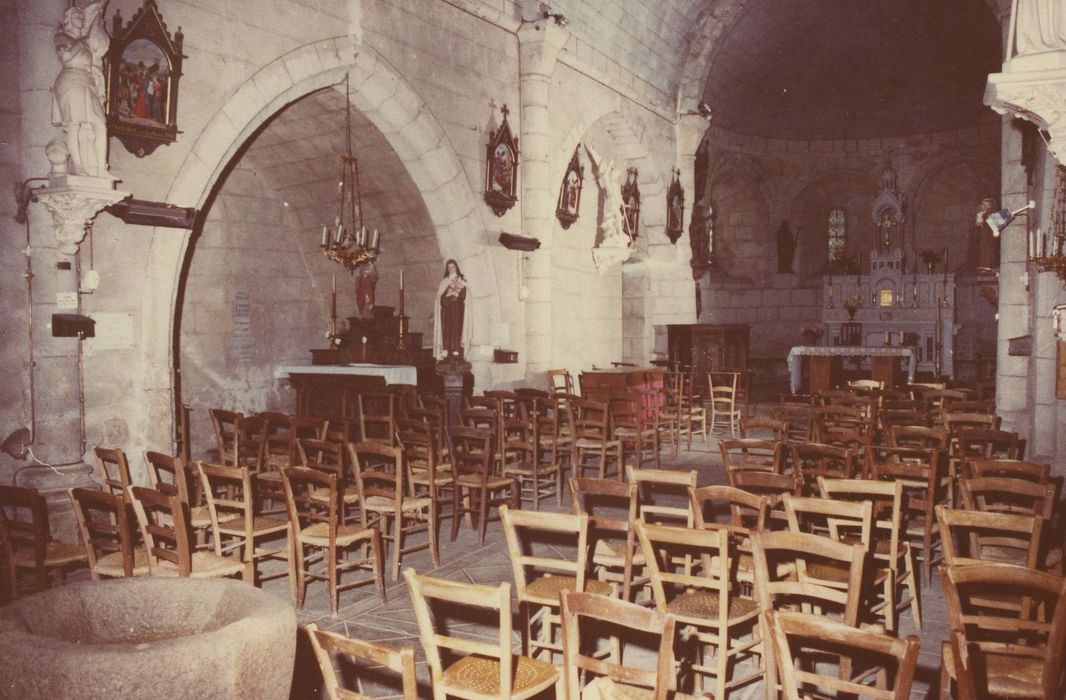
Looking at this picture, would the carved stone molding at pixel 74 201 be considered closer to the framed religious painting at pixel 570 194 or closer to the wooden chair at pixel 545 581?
the wooden chair at pixel 545 581

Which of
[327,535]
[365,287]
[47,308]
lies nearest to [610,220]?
[365,287]

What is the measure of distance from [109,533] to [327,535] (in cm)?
101

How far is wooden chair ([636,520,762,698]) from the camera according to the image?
298cm

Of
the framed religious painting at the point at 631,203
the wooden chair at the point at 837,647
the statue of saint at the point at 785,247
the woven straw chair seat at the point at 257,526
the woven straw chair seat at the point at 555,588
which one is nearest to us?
the wooden chair at the point at 837,647

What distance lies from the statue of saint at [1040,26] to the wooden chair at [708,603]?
336 centimetres

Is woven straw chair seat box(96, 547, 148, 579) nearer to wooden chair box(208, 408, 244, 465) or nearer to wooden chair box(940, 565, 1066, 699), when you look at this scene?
wooden chair box(208, 408, 244, 465)

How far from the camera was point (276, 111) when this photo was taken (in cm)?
782

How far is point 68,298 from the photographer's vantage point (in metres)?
5.87

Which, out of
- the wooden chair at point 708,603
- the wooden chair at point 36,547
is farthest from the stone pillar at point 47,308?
the wooden chair at point 708,603

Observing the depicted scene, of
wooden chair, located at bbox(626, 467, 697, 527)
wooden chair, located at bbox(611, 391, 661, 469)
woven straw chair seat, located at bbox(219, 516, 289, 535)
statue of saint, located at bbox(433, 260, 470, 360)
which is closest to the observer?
wooden chair, located at bbox(626, 467, 697, 527)

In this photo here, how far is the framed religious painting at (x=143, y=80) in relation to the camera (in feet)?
20.2

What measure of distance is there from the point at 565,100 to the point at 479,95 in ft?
6.69

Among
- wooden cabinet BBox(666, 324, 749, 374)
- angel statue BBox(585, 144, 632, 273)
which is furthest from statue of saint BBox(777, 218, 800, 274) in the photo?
angel statue BBox(585, 144, 632, 273)

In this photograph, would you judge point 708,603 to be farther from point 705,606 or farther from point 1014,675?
point 1014,675
